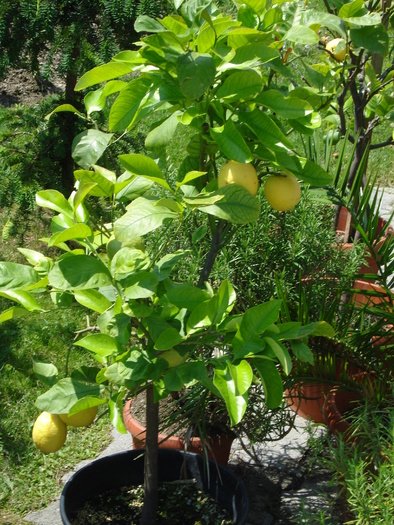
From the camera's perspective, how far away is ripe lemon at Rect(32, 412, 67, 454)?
174 centimetres

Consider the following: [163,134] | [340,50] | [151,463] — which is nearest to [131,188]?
[163,134]

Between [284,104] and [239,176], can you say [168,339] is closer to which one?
[239,176]

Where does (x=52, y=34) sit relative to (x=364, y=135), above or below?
above

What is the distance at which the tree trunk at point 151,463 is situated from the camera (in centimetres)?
195

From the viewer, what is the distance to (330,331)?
5.58 ft

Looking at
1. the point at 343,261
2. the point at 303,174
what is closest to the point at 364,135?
the point at 343,261

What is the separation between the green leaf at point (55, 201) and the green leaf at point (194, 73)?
0.48 m

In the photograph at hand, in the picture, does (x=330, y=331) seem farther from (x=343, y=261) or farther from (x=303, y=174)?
(x=343, y=261)

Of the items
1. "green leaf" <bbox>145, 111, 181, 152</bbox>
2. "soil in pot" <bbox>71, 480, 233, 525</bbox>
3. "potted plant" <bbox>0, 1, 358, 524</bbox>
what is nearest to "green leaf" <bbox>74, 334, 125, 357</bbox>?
"potted plant" <bbox>0, 1, 358, 524</bbox>

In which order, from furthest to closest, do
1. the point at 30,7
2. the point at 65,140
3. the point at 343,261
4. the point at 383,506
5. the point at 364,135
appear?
the point at 65,140, the point at 30,7, the point at 364,135, the point at 343,261, the point at 383,506

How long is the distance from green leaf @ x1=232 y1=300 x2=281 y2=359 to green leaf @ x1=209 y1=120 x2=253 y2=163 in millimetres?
341

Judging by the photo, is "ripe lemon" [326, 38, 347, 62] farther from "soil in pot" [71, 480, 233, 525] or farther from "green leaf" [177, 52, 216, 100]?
"soil in pot" [71, 480, 233, 525]

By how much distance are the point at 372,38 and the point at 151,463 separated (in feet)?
4.94

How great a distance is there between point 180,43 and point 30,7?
220 cm
